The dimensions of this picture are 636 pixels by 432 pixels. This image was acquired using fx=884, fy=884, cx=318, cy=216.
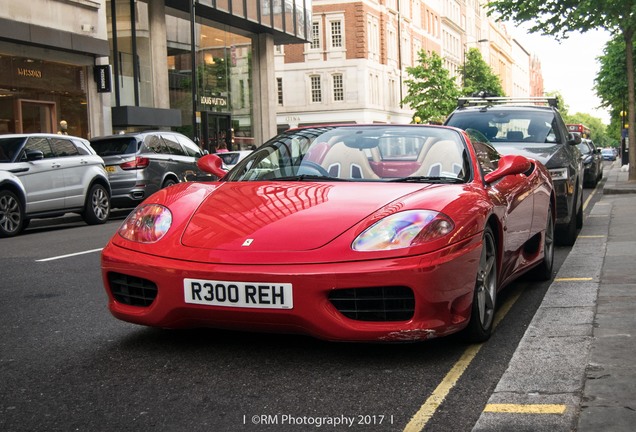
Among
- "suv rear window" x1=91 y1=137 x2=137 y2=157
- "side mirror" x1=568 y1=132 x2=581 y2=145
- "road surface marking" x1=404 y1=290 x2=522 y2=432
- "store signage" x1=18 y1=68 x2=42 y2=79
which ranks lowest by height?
"road surface marking" x1=404 y1=290 x2=522 y2=432

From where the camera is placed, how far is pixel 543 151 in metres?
9.77

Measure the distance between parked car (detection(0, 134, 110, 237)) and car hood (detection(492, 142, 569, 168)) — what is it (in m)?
7.50

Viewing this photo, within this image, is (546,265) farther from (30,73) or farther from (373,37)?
(373,37)

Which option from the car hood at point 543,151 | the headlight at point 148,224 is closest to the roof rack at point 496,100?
the car hood at point 543,151

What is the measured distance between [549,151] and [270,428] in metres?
7.13

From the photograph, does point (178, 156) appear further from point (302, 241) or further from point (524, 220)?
point (302, 241)

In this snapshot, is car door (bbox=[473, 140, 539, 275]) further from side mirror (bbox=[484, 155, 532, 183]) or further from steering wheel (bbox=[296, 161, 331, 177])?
steering wheel (bbox=[296, 161, 331, 177])

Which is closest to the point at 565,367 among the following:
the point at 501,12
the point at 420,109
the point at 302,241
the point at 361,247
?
the point at 361,247

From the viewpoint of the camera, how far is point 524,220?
20.2ft

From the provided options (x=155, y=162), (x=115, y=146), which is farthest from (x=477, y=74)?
(x=115, y=146)

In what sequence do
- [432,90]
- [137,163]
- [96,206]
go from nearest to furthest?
[96,206]
[137,163]
[432,90]

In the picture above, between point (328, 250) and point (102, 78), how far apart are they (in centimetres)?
2350

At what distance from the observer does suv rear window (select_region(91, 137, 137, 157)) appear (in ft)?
58.2

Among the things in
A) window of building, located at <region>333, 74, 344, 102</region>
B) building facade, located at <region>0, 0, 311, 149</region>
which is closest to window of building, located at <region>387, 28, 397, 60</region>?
window of building, located at <region>333, 74, 344, 102</region>
